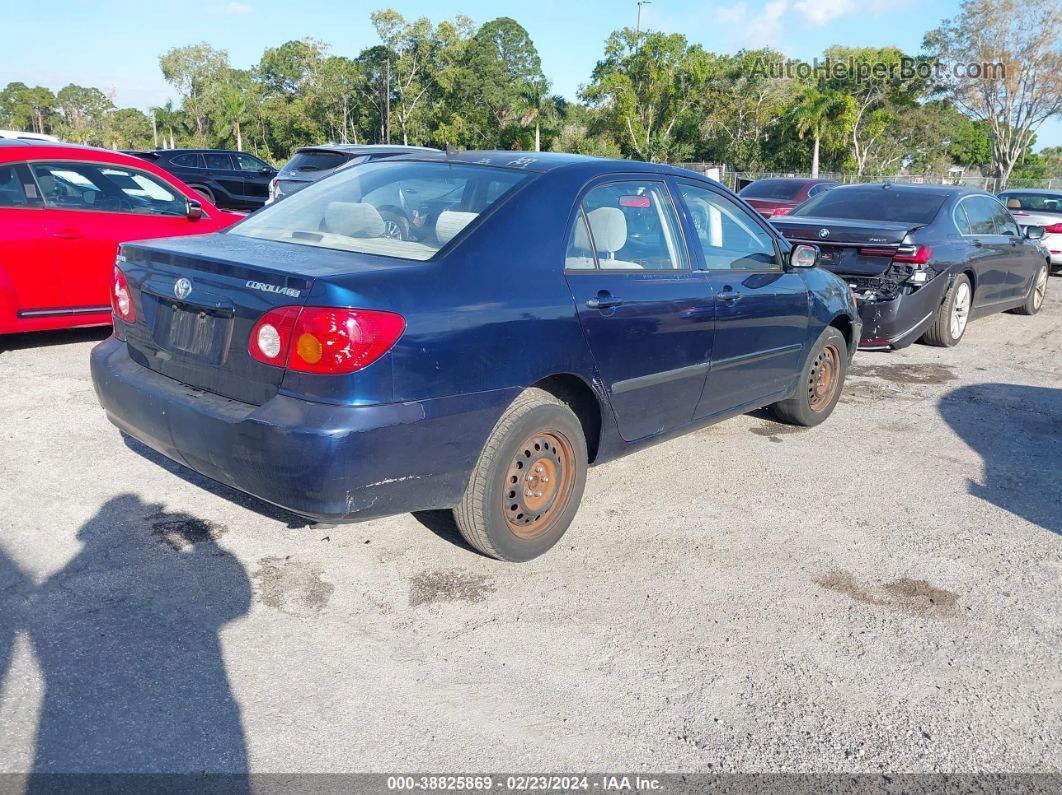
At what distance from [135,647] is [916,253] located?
690cm

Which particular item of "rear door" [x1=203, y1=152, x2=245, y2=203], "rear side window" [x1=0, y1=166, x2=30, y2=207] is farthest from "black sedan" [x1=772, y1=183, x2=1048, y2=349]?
"rear door" [x1=203, y1=152, x2=245, y2=203]

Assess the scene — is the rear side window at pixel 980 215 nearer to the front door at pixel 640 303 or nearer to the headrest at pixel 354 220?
the front door at pixel 640 303

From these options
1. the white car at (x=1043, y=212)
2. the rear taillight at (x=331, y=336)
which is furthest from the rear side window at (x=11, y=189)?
the white car at (x=1043, y=212)

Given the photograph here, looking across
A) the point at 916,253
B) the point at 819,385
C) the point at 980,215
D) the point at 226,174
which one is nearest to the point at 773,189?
the point at 980,215

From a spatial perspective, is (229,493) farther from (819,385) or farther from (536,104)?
(536,104)

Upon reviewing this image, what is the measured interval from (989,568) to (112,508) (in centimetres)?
391

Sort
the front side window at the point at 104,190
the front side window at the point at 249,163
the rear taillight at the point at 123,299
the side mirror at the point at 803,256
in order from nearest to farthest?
1. the rear taillight at the point at 123,299
2. the side mirror at the point at 803,256
3. the front side window at the point at 104,190
4. the front side window at the point at 249,163

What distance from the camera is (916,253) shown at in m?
7.63

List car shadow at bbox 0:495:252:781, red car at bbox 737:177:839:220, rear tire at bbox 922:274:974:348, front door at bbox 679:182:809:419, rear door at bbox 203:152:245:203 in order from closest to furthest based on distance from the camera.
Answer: car shadow at bbox 0:495:252:781 < front door at bbox 679:182:809:419 < rear tire at bbox 922:274:974:348 < red car at bbox 737:177:839:220 < rear door at bbox 203:152:245:203

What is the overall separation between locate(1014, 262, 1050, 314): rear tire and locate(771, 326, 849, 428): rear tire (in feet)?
19.0

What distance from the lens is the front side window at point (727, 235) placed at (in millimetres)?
4566

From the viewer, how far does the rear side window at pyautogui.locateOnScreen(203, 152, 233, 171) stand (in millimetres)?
18984

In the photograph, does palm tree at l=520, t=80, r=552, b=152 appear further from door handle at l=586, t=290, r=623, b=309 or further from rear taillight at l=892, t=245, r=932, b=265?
door handle at l=586, t=290, r=623, b=309

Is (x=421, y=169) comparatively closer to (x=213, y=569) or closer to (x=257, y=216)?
(x=257, y=216)
